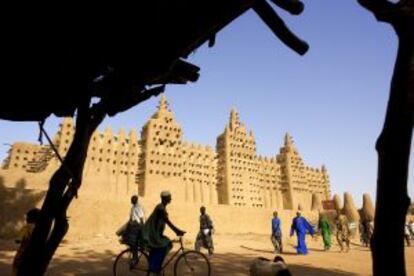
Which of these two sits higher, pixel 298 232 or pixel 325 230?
pixel 298 232

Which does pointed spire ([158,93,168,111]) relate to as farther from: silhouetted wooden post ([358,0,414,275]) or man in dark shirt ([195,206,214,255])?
silhouetted wooden post ([358,0,414,275])

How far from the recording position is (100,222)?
16.8 metres

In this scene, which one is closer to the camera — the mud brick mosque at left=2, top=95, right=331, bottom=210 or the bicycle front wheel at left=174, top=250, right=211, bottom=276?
the bicycle front wheel at left=174, top=250, right=211, bottom=276

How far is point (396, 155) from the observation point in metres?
2.16

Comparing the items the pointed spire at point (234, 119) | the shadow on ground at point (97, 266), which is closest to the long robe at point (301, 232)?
the shadow on ground at point (97, 266)

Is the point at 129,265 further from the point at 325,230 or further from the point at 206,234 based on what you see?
the point at 325,230

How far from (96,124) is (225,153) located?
33.8 m

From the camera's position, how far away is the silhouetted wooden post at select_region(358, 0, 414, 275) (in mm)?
2090

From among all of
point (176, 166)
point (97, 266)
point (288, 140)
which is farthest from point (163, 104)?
point (97, 266)

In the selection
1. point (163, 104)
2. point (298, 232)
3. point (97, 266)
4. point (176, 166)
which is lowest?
point (97, 266)

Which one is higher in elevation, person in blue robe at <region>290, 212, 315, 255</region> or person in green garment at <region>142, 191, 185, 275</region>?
person in green garment at <region>142, 191, 185, 275</region>

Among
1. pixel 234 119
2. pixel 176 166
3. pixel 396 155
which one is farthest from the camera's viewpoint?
pixel 234 119

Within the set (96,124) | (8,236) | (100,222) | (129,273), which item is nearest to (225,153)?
(100,222)

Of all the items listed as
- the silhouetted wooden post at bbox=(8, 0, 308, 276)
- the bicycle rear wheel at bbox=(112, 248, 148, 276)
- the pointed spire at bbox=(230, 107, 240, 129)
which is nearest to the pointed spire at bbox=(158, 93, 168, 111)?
the pointed spire at bbox=(230, 107, 240, 129)
